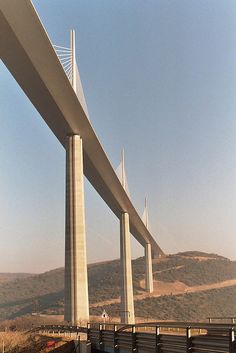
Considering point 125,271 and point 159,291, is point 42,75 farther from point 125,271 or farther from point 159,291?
point 159,291

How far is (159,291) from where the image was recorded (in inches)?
4747

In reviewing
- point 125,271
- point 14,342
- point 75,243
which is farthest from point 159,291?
point 14,342

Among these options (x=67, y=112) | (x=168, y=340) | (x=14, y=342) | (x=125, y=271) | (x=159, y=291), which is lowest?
(x=14, y=342)

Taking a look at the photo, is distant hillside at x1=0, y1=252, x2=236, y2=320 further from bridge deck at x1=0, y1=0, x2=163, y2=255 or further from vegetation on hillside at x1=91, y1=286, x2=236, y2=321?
bridge deck at x1=0, y1=0, x2=163, y2=255

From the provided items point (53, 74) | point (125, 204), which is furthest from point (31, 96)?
point (125, 204)

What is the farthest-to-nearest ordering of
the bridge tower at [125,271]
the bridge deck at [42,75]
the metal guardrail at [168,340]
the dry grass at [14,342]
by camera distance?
the bridge tower at [125,271], the bridge deck at [42,75], the dry grass at [14,342], the metal guardrail at [168,340]

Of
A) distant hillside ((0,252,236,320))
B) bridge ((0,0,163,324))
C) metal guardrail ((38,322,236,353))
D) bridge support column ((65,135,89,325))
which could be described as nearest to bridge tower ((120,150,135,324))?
distant hillside ((0,252,236,320))

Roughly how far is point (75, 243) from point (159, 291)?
3248 inches

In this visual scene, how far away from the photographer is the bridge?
28594 mm

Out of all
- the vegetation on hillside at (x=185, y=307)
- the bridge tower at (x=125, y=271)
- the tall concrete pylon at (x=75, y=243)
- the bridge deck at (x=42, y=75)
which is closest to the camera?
the bridge deck at (x=42, y=75)

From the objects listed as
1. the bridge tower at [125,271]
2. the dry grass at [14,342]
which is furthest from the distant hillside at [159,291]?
the dry grass at [14,342]

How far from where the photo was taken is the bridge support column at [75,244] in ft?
136

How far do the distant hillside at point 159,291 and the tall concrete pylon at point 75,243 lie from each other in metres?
44.5

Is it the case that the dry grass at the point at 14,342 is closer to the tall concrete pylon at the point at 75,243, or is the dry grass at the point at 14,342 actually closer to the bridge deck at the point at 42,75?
the bridge deck at the point at 42,75
